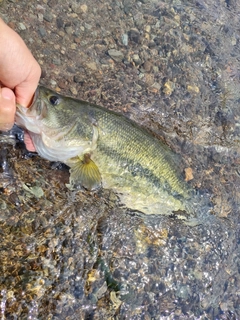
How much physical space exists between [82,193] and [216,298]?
193 centimetres

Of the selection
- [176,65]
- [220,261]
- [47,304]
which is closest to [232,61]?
[176,65]

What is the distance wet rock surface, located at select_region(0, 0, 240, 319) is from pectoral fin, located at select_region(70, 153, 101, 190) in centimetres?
13

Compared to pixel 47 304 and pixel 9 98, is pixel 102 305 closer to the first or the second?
pixel 47 304

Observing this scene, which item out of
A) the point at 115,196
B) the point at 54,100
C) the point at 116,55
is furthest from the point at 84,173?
the point at 116,55

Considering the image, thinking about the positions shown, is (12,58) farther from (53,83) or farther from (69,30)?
(69,30)

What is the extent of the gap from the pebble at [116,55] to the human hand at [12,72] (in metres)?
2.54

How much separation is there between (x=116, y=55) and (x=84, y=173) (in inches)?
93.9

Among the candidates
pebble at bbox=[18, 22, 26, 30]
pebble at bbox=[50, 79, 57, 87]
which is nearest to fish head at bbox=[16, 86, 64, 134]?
pebble at bbox=[50, 79, 57, 87]

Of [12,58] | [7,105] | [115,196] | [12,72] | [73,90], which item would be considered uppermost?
[12,58]

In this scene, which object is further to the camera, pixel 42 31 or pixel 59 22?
pixel 59 22

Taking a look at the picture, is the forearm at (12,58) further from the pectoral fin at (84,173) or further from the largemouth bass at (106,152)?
the pectoral fin at (84,173)

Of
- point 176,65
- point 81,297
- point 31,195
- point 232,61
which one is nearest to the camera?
point 81,297

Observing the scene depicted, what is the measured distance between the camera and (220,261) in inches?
195

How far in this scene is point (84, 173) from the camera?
4.38m
